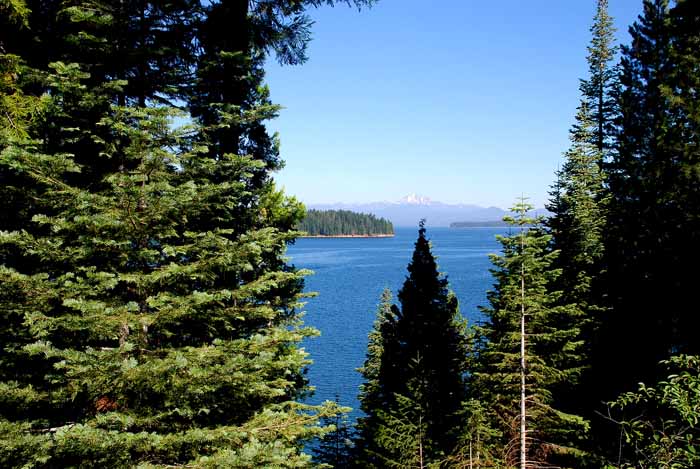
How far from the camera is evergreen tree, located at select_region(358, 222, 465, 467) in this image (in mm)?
Answer: 12047

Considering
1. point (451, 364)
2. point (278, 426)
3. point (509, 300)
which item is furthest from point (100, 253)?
point (451, 364)

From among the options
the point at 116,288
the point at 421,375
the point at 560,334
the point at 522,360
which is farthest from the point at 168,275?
the point at 560,334

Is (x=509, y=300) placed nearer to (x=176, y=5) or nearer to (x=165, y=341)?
(x=165, y=341)

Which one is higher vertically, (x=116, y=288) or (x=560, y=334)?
(x=116, y=288)

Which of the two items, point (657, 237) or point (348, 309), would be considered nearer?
point (657, 237)

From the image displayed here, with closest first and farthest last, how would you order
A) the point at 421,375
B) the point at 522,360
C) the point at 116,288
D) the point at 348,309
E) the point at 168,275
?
the point at 168,275
the point at 116,288
the point at 522,360
the point at 421,375
the point at 348,309

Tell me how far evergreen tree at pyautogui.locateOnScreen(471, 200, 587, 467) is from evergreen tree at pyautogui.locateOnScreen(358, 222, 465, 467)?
89 centimetres

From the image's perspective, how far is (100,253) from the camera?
544 cm

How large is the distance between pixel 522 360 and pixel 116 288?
929 centimetres

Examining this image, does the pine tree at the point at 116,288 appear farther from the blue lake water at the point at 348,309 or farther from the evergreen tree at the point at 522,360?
the evergreen tree at the point at 522,360

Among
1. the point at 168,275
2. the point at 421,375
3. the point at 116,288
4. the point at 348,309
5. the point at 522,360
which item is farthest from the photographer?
the point at 348,309

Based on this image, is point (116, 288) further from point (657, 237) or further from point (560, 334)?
point (657, 237)

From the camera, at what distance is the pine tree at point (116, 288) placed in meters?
4.88

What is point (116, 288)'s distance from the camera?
5.92 metres
